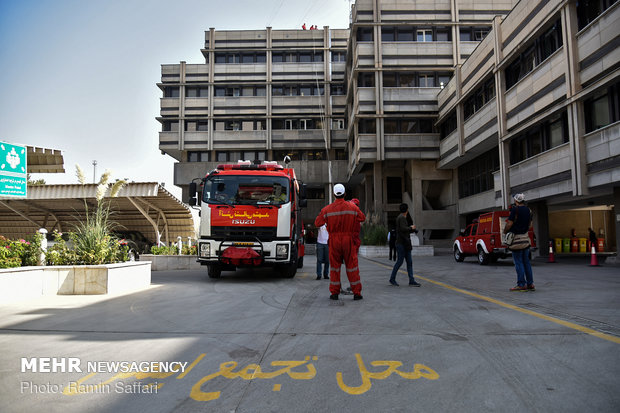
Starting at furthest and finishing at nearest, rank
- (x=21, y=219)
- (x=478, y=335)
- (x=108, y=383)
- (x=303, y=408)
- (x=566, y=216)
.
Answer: (x=566, y=216) → (x=21, y=219) → (x=478, y=335) → (x=108, y=383) → (x=303, y=408)

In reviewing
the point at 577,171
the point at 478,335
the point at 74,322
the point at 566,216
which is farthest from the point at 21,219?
the point at 566,216

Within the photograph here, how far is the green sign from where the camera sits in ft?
48.4

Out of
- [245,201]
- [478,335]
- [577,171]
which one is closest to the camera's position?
[478,335]

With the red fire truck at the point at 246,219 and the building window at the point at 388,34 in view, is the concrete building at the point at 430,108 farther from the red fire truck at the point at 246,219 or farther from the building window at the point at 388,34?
the red fire truck at the point at 246,219

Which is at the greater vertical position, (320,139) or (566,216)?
(320,139)

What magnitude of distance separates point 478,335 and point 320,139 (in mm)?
41760

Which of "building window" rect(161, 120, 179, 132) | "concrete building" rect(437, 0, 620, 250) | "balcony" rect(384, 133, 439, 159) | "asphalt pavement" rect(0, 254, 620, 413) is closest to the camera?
"asphalt pavement" rect(0, 254, 620, 413)

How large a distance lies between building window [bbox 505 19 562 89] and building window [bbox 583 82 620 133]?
3.51 m

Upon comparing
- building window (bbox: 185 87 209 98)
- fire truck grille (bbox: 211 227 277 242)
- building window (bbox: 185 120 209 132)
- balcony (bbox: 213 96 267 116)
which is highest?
building window (bbox: 185 87 209 98)

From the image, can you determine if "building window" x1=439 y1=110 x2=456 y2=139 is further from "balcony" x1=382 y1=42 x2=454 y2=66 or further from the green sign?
the green sign

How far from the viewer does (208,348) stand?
4.19 metres

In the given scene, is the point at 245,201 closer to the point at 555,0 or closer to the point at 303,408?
the point at 303,408

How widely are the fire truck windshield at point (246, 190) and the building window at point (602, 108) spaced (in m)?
13.2

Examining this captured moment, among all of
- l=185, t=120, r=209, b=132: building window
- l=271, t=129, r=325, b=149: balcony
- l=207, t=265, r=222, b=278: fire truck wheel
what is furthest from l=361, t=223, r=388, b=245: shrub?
l=185, t=120, r=209, b=132: building window
